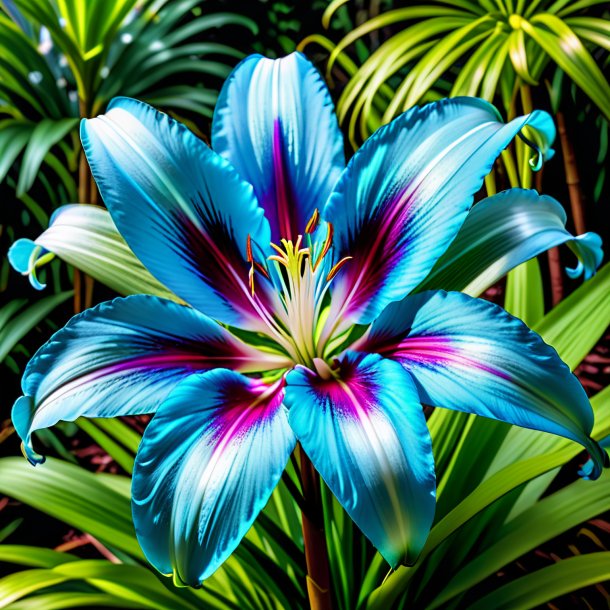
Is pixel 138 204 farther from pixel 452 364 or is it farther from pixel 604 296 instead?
pixel 604 296

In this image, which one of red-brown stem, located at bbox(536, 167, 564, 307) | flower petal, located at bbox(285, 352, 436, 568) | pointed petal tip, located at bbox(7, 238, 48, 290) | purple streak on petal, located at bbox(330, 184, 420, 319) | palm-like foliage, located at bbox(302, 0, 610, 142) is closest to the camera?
flower petal, located at bbox(285, 352, 436, 568)

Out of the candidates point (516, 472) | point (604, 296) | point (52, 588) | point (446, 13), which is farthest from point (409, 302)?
point (446, 13)

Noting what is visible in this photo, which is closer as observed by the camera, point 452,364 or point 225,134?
point 452,364

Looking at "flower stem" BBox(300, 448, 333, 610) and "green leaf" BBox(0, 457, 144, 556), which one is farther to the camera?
"green leaf" BBox(0, 457, 144, 556)

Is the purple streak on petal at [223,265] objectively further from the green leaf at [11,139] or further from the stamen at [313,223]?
the green leaf at [11,139]

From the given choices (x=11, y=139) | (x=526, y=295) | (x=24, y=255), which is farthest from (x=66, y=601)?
(x=11, y=139)

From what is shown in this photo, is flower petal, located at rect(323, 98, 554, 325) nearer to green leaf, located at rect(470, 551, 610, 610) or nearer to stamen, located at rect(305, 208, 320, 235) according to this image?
stamen, located at rect(305, 208, 320, 235)

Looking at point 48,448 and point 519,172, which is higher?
point 519,172

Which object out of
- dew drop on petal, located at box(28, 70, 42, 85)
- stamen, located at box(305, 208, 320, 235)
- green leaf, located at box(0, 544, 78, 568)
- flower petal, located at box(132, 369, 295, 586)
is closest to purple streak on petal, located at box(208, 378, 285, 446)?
flower petal, located at box(132, 369, 295, 586)

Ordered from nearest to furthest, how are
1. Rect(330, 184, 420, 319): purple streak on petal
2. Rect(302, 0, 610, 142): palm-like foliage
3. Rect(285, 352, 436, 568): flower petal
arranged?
1. Rect(285, 352, 436, 568): flower petal
2. Rect(330, 184, 420, 319): purple streak on petal
3. Rect(302, 0, 610, 142): palm-like foliage
